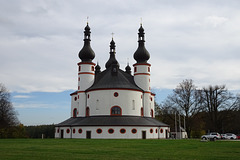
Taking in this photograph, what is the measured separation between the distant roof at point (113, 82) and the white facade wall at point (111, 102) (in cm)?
95

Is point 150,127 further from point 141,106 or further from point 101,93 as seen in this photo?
point 101,93

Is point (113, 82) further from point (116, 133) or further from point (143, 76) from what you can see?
point (116, 133)

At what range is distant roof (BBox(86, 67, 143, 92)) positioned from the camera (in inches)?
2085

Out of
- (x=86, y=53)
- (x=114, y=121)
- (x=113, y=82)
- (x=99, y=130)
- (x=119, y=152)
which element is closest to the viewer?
(x=119, y=152)

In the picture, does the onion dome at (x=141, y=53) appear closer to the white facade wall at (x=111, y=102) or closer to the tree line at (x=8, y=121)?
the white facade wall at (x=111, y=102)

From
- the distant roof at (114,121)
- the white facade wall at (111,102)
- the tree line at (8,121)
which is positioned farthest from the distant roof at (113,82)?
the tree line at (8,121)

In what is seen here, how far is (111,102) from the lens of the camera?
52094mm

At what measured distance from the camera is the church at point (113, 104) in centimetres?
4847

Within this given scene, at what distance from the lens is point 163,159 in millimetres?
15633

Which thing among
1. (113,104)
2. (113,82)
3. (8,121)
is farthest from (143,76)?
(8,121)

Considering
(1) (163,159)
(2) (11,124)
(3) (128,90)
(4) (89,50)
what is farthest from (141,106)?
(1) (163,159)

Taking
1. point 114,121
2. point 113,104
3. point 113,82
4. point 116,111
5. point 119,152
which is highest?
point 113,82

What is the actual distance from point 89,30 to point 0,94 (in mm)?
24941

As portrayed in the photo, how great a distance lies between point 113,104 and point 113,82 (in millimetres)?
4376
